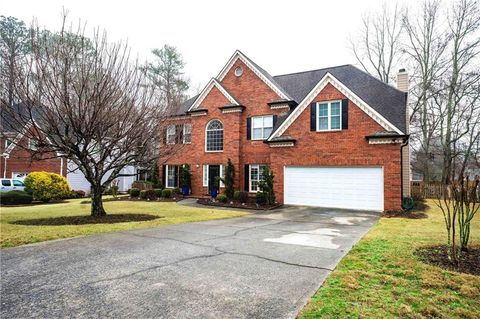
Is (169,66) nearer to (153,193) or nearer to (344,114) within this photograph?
(153,193)

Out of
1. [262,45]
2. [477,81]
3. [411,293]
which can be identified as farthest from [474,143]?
[411,293]

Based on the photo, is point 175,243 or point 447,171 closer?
point 175,243

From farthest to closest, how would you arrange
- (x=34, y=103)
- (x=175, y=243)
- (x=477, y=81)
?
(x=477, y=81) → (x=34, y=103) → (x=175, y=243)

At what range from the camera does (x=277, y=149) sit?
16.7 m

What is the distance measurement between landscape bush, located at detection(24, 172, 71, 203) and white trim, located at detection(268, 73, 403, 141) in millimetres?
15654

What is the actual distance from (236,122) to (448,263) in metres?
16.2

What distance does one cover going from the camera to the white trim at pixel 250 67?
19156 mm

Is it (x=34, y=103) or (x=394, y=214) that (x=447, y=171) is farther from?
(x=34, y=103)

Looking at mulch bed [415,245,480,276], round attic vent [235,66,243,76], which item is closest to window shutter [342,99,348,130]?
round attic vent [235,66,243,76]

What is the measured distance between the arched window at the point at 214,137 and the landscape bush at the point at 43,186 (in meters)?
11.1

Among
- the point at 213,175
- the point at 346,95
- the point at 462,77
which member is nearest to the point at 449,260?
the point at 346,95

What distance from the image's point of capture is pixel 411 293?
3746mm

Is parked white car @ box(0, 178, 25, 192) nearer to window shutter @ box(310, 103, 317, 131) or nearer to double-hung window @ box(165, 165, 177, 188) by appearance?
double-hung window @ box(165, 165, 177, 188)

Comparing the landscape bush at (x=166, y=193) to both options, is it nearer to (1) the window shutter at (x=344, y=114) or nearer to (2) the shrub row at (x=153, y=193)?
(2) the shrub row at (x=153, y=193)
